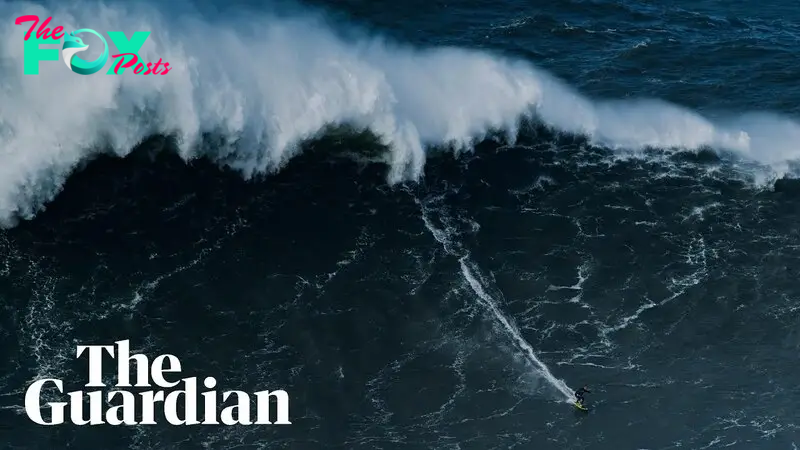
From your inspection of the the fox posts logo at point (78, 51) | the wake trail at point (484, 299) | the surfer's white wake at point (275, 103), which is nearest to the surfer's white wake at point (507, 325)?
the wake trail at point (484, 299)

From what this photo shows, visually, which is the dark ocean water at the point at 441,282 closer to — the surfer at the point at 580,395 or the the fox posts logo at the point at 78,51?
the surfer at the point at 580,395

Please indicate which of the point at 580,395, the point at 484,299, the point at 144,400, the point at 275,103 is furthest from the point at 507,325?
the point at 275,103

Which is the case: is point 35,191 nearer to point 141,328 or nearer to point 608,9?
point 141,328

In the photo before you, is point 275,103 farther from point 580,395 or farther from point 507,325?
point 580,395

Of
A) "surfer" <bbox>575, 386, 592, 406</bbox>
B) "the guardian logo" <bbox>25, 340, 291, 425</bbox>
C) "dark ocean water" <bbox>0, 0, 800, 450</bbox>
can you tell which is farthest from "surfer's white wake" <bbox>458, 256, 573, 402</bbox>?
"the guardian logo" <bbox>25, 340, 291, 425</bbox>

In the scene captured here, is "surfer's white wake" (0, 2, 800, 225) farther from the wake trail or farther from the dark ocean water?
the wake trail
